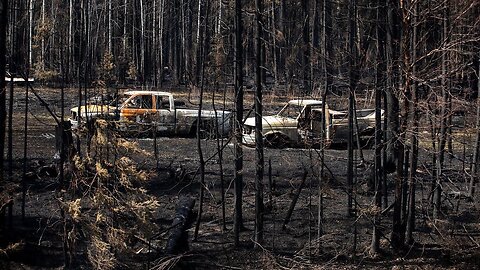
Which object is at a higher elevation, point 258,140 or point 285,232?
point 258,140

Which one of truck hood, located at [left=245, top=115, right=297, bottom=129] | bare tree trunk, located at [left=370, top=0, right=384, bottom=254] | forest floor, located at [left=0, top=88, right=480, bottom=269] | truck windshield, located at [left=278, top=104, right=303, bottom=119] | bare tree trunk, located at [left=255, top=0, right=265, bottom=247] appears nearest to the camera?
forest floor, located at [left=0, top=88, right=480, bottom=269]

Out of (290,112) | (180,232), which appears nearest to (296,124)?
(290,112)

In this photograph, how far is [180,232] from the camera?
10562mm

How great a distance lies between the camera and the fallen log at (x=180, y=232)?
10289mm

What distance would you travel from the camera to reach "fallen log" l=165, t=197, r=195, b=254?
33.8 ft

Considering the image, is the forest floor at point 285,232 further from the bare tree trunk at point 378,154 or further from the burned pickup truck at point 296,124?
the burned pickup truck at point 296,124

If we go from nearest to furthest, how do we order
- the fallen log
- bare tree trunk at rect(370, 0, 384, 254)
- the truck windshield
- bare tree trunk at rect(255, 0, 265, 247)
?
the fallen log, bare tree trunk at rect(255, 0, 265, 247), bare tree trunk at rect(370, 0, 384, 254), the truck windshield

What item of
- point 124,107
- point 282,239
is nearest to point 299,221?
point 282,239

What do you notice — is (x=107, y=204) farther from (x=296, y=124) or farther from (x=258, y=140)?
(x=296, y=124)

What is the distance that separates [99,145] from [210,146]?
12676 millimetres

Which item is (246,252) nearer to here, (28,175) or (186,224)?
(186,224)

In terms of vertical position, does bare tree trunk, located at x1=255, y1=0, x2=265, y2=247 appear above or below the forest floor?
above

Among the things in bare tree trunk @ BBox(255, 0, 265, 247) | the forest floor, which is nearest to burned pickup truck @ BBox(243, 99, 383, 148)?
the forest floor

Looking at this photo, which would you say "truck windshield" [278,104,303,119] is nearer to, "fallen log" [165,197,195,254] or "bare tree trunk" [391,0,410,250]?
"bare tree trunk" [391,0,410,250]
